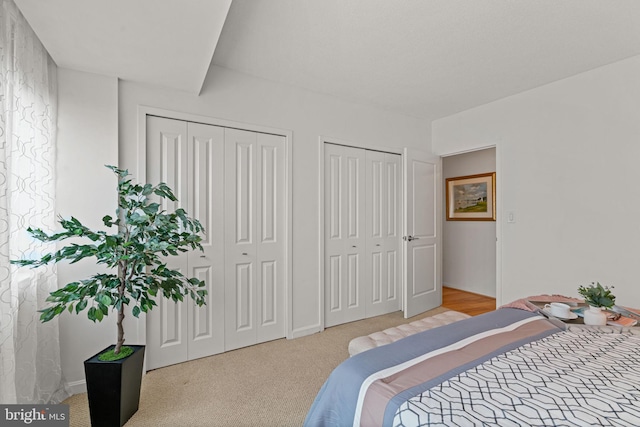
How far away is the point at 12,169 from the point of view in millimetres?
1562

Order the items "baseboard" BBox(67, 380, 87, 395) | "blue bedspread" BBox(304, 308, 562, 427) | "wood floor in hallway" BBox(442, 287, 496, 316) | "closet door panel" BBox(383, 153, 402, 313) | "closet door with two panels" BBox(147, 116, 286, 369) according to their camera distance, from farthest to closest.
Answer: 1. "wood floor in hallway" BBox(442, 287, 496, 316)
2. "closet door panel" BBox(383, 153, 402, 313)
3. "closet door with two panels" BBox(147, 116, 286, 369)
4. "baseboard" BBox(67, 380, 87, 395)
5. "blue bedspread" BBox(304, 308, 562, 427)

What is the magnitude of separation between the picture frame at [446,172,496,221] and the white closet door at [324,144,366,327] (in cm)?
229

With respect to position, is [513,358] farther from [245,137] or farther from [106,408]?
[245,137]

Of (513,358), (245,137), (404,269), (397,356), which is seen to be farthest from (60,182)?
(404,269)

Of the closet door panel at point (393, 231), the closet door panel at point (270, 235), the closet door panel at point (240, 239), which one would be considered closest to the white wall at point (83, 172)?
the closet door panel at point (240, 239)

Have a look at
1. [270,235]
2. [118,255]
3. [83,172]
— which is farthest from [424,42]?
[83,172]

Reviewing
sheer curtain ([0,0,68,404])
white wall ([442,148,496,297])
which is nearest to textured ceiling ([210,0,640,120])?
sheer curtain ([0,0,68,404])

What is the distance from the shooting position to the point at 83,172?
2.09 meters

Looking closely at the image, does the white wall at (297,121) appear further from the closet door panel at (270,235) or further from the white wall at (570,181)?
the white wall at (570,181)

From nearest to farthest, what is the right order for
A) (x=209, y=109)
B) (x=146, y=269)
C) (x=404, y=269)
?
(x=146, y=269) → (x=209, y=109) → (x=404, y=269)

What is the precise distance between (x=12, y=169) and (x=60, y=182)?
50 centimetres

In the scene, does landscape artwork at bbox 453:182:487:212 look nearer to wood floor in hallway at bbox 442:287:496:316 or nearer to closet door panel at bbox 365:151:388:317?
wood floor in hallway at bbox 442:287:496:316

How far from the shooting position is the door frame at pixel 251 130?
229cm

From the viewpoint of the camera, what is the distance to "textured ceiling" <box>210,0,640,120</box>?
189 centimetres
